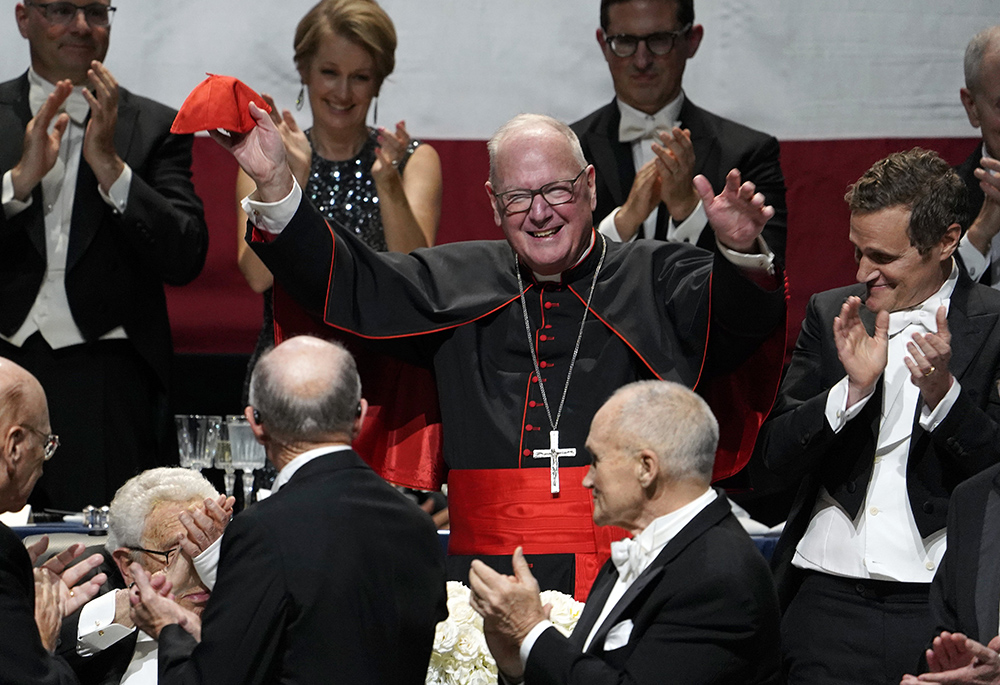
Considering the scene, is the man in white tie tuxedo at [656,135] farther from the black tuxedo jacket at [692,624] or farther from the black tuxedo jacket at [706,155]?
the black tuxedo jacket at [692,624]

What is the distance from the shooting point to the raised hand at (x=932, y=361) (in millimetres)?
3312

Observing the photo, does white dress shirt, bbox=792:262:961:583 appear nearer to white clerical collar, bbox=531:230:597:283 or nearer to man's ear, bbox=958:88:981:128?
white clerical collar, bbox=531:230:597:283

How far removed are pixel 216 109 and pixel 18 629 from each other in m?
1.22

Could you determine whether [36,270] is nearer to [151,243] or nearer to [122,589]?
[151,243]

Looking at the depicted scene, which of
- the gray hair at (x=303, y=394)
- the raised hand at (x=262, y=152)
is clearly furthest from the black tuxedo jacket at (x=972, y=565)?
the raised hand at (x=262, y=152)

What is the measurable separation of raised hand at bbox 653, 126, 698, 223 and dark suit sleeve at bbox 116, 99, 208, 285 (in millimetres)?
1572

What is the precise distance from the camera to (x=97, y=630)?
327 centimetres

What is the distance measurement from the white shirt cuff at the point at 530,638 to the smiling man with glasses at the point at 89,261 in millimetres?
2422

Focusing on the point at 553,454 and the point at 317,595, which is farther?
the point at 553,454

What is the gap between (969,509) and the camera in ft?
10.5

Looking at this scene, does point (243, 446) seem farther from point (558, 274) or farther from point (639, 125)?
point (639, 125)

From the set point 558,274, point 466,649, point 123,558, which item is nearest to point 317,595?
point 466,649

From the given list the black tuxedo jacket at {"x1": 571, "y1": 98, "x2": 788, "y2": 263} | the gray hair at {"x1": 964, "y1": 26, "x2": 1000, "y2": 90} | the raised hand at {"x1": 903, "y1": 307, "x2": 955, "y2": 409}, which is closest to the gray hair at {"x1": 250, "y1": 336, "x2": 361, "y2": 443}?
the raised hand at {"x1": 903, "y1": 307, "x2": 955, "y2": 409}

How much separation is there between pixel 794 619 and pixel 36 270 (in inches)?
107
